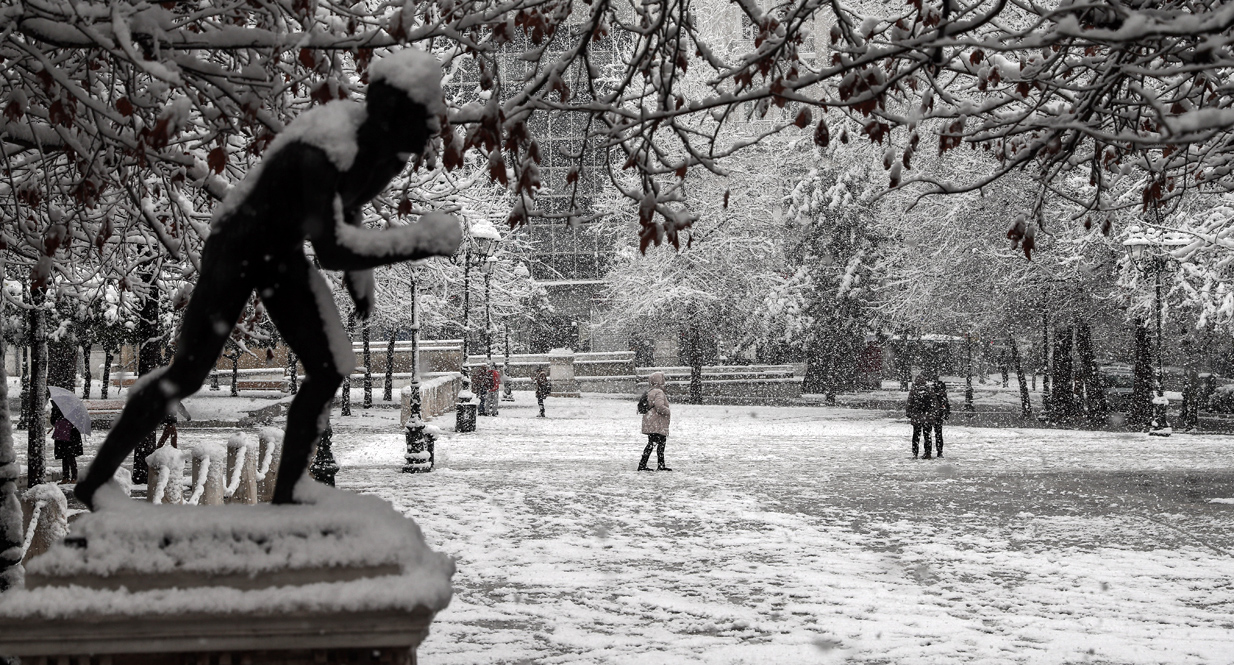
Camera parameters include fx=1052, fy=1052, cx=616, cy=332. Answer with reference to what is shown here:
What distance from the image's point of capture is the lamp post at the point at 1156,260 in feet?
65.7

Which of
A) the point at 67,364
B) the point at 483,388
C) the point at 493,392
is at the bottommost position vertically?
the point at 493,392

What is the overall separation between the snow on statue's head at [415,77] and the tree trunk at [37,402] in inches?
456

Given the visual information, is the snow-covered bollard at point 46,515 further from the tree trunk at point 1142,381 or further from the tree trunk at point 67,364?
the tree trunk at point 1142,381

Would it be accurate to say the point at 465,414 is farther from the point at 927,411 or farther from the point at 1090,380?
the point at 1090,380

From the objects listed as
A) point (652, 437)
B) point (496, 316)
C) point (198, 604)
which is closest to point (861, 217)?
point (496, 316)

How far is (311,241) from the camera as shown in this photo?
315 cm

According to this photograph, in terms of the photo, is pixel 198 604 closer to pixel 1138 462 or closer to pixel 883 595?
pixel 883 595

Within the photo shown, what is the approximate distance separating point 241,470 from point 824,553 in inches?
239

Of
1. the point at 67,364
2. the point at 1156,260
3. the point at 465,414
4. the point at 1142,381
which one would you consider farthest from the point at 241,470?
the point at 1142,381

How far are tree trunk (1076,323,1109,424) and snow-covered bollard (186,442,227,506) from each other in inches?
1103

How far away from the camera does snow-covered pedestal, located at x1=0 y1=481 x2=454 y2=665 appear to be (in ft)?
9.95

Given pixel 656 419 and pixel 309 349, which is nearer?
pixel 309 349

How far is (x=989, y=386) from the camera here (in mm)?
59906

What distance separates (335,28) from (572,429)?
74.5 feet
